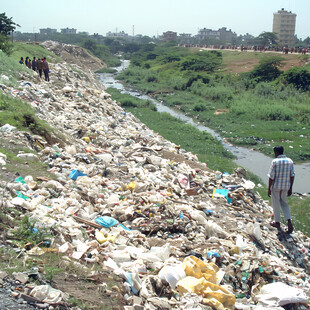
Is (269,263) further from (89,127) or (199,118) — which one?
(199,118)

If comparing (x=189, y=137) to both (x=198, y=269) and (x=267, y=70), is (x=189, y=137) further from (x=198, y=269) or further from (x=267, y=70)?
(x=267, y=70)

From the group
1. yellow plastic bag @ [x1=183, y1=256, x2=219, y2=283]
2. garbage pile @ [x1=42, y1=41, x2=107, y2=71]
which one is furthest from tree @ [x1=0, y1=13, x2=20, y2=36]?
yellow plastic bag @ [x1=183, y1=256, x2=219, y2=283]

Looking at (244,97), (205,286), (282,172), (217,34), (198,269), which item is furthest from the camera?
(217,34)

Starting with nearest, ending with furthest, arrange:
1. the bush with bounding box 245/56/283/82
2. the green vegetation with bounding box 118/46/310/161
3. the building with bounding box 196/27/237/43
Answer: the green vegetation with bounding box 118/46/310/161 < the bush with bounding box 245/56/283/82 < the building with bounding box 196/27/237/43

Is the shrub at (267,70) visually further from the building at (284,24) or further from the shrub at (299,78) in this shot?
the building at (284,24)

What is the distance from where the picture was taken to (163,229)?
5.55 m

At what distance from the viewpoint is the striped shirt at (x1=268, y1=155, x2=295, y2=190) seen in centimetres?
600

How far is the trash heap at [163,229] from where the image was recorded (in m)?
4.09

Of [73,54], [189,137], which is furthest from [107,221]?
[73,54]

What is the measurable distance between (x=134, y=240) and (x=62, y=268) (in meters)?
1.38

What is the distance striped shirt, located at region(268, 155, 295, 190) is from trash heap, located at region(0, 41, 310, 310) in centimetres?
78

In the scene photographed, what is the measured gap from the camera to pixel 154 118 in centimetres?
2209

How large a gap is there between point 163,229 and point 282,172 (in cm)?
209

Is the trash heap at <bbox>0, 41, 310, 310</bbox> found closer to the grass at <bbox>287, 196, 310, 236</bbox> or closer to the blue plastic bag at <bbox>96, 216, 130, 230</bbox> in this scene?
the blue plastic bag at <bbox>96, 216, 130, 230</bbox>
